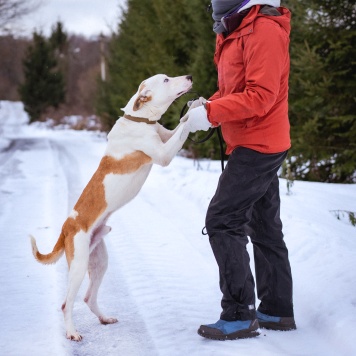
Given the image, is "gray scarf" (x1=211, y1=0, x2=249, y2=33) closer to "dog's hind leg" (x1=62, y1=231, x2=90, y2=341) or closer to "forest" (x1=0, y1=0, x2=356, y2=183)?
"forest" (x1=0, y1=0, x2=356, y2=183)

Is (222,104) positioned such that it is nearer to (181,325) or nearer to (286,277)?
(286,277)

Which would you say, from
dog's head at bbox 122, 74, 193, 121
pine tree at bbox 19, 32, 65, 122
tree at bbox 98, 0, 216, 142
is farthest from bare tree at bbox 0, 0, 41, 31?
dog's head at bbox 122, 74, 193, 121

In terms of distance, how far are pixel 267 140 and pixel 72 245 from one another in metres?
1.50

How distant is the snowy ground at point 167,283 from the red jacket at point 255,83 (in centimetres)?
125

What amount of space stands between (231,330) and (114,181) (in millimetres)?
1307

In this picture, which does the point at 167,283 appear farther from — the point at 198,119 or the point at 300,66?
the point at 300,66

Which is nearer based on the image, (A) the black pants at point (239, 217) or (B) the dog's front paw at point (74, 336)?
(A) the black pants at point (239, 217)

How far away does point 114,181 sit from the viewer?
3.60 m

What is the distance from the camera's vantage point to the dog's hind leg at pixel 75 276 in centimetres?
338

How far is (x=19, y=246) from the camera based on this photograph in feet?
18.3

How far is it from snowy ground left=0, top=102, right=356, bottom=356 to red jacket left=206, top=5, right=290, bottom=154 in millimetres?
1250

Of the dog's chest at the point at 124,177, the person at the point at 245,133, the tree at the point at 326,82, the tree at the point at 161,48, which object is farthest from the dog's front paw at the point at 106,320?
the tree at the point at 161,48

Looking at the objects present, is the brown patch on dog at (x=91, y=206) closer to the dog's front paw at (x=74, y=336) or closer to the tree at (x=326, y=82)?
the dog's front paw at (x=74, y=336)

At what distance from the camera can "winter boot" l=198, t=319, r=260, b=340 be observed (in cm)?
325
